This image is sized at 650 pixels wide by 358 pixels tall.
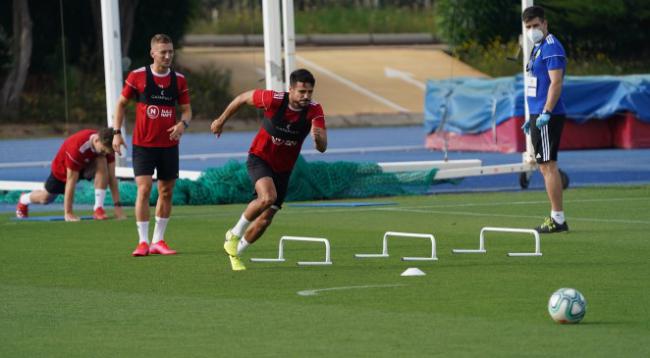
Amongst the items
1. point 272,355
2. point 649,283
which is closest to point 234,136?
point 649,283

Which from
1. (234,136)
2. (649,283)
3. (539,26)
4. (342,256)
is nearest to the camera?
(649,283)

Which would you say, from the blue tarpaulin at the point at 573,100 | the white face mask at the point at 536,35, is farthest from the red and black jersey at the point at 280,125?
the blue tarpaulin at the point at 573,100

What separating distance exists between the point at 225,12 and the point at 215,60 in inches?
312

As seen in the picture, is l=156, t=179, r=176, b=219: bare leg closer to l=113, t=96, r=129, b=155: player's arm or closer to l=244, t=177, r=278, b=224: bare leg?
l=113, t=96, r=129, b=155: player's arm

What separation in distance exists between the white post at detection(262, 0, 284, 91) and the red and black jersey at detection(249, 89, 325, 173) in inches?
374

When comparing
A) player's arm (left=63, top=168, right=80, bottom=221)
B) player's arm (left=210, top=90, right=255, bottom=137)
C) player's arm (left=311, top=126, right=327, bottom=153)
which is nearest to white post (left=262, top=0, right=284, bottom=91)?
player's arm (left=63, top=168, right=80, bottom=221)

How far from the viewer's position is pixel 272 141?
503 inches

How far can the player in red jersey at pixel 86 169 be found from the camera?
1825 centimetres

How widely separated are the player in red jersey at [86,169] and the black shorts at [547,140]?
550 centimetres

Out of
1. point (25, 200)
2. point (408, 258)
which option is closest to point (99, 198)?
point (25, 200)

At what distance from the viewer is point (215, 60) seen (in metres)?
48.7

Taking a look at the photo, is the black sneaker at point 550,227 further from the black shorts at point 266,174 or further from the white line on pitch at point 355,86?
the white line on pitch at point 355,86

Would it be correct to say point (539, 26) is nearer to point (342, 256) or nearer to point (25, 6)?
point (342, 256)

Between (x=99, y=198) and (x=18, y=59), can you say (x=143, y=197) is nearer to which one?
(x=99, y=198)
